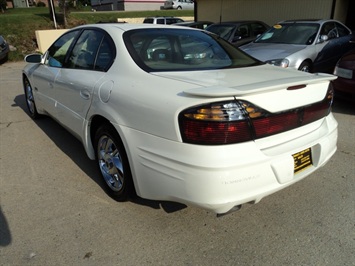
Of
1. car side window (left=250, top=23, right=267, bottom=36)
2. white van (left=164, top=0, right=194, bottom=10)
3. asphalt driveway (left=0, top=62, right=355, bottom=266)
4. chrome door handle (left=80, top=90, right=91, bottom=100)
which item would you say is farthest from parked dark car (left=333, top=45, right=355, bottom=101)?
white van (left=164, top=0, right=194, bottom=10)

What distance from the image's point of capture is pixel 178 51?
9.53 feet

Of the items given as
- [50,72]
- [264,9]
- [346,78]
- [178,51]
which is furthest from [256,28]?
[178,51]

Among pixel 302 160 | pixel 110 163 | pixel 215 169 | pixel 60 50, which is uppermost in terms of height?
pixel 60 50

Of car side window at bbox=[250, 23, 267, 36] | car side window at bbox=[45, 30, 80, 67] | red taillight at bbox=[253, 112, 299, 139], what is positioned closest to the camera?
red taillight at bbox=[253, 112, 299, 139]

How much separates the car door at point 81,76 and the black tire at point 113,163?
334mm

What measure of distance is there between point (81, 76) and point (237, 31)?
7011 mm

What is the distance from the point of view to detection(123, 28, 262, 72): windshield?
2.65 meters

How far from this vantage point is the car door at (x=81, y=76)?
9.41ft

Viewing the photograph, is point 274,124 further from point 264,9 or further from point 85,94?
point 264,9

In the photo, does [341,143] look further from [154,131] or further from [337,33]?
[337,33]

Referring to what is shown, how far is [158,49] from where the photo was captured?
280 cm

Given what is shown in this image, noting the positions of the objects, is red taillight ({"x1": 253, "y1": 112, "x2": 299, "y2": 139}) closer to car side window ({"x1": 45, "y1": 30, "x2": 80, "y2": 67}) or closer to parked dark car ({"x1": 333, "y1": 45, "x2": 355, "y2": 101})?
car side window ({"x1": 45, "y1": 30, "x2": 80, "y2": 67})

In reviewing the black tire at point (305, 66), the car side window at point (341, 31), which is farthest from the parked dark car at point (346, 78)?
the car side window at point (341, 31)

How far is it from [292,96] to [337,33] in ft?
22.5
